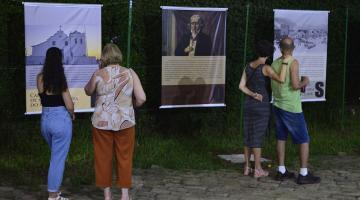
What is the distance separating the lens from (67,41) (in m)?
9.32

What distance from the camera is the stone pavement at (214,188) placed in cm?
738

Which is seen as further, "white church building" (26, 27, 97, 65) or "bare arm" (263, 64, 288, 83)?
"white church building" (26, 27, 97, 65)

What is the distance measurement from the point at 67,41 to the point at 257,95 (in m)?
3.02

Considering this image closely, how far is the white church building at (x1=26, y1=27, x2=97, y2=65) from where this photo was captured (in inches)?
358

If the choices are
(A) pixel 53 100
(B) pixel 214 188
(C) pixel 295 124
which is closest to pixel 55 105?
(A) pixel 53 100

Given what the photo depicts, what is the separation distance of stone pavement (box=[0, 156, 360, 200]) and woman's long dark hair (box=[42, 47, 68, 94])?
1378 mm

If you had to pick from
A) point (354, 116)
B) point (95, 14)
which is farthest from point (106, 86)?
point (354, 116)

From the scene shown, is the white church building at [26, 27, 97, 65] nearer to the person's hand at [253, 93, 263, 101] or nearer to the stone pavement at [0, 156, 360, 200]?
the stone pavement at [0, 156, 360, 200]

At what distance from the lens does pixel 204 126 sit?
1121cm

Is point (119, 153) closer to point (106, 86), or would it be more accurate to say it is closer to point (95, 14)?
point (106, 86)

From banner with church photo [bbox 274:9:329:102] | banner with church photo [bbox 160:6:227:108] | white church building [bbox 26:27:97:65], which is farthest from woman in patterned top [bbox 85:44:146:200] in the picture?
banner with church photo [bbox 274:9:329:102]

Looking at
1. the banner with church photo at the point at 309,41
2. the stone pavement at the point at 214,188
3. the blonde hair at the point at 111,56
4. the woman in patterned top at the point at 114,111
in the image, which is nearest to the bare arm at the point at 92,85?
the woman in patterned top at the point at 114,111

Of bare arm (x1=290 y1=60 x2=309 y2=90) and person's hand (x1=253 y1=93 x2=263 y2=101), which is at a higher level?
bare arm (x1=290 y1=60 x2=309 y2=90)

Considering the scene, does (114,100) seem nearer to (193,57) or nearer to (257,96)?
(257,96)
